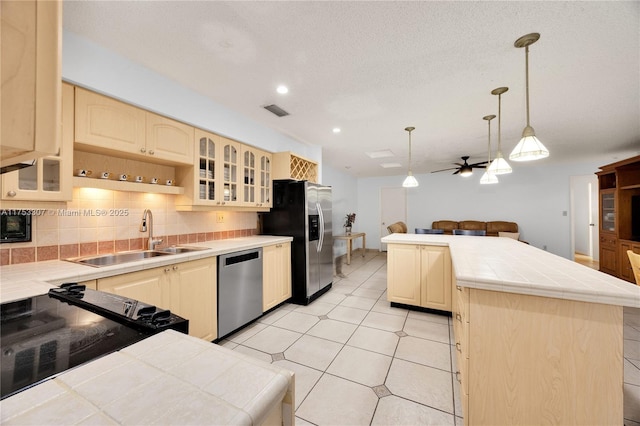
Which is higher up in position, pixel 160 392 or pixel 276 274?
pixel 160 392

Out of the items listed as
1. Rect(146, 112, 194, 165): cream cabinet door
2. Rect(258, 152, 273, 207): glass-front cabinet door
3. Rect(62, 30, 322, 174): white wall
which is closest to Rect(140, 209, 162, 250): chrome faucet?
Rect(146, 112, 194, 165): cream cabinet door

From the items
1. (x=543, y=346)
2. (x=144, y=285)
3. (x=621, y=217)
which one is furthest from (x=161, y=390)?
(x=621, y=217)

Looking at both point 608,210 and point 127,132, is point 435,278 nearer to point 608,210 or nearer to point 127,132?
point 127,132

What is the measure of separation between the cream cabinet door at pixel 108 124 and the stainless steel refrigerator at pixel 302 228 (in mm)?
1723

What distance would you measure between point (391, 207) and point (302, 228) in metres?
5.14

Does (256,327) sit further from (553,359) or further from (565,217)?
(565,217)

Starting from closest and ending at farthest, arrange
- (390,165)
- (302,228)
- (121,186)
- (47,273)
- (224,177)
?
(47,273)
(121,186)
(224,177)
(302,228)
(390,165)

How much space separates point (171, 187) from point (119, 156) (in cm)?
45

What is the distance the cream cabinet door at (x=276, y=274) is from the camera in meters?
2.92

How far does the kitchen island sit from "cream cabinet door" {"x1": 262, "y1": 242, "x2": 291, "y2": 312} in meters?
2.04

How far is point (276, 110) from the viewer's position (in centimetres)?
288

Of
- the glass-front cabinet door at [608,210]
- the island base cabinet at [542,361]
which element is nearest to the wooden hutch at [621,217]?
the glass-front cabinet door at [608,210]

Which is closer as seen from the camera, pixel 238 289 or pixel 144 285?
pixel 144 285

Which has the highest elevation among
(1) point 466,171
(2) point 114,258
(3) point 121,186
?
(1) point 466,171
